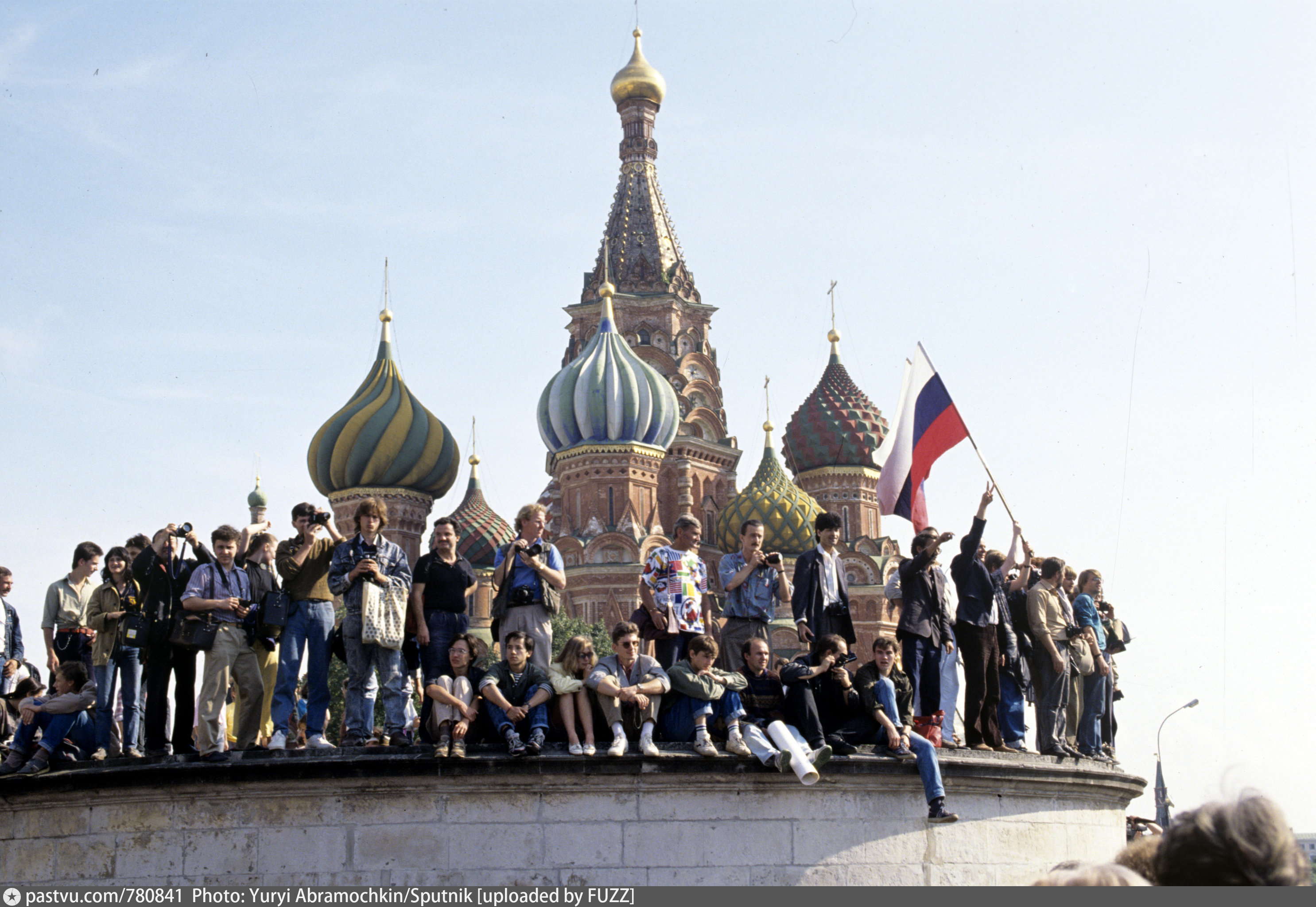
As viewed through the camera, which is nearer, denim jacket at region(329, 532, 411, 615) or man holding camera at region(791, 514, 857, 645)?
denim jacket at region(329, 532, 411, 615)

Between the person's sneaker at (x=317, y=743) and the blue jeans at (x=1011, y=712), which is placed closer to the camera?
the person's sneaker at (x=317, y=743)

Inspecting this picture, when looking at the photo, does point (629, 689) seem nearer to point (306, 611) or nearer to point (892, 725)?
point (892, 725)

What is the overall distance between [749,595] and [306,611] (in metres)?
3.07

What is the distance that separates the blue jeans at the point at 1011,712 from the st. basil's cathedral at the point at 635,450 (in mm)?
35838

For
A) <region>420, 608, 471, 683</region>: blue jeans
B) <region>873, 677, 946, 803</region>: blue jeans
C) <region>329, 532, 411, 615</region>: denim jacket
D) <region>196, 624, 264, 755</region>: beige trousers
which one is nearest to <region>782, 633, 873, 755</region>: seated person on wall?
<region>873, 677, 946, 803</region>: blue jeans

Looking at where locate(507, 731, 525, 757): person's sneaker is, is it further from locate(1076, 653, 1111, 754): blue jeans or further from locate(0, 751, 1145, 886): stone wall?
locate(1076, 653, 1111, 754): blue jeans

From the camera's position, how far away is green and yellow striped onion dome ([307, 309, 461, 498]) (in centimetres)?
5206

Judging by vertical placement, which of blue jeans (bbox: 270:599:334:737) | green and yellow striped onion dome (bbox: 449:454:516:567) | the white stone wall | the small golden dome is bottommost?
the white stone wall

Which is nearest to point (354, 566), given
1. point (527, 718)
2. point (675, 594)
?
point (527, 718)

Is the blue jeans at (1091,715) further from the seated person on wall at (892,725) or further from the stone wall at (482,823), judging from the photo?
the stone wall at (482,823)

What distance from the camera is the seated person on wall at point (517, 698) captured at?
9445 millimetres

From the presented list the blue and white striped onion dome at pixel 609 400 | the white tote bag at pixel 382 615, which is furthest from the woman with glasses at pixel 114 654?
the blue and white striped onion dome at pixel 609 400

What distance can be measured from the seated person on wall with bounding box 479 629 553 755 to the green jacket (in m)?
2.07

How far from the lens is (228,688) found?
32.8ft
